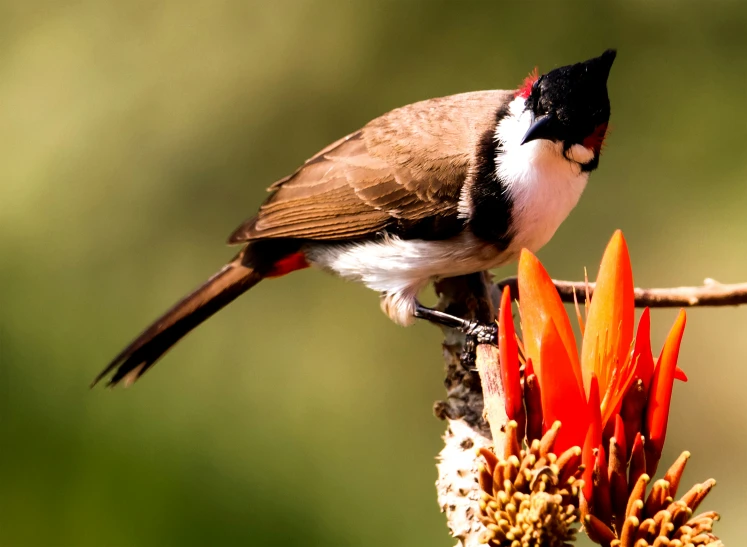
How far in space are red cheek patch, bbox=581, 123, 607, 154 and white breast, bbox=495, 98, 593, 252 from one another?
0.15ft

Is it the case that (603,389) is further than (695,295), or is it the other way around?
(695,295)

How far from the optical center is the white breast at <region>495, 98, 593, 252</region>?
2139 mm

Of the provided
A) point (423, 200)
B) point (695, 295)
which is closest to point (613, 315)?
point (695, 295)

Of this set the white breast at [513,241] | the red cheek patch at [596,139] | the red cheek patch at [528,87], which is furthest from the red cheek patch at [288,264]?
the red cheek patch at [596,139]

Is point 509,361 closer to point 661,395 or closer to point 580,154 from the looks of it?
point 661,395

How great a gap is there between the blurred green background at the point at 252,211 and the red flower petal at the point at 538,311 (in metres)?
2.06

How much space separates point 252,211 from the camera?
12.8 ft

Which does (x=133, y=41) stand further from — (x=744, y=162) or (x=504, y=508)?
(x=504, y=508)

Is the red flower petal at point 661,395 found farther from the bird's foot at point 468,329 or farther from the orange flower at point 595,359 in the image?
the bird's foot at point 468,329

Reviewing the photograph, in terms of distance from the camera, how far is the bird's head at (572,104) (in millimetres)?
1763

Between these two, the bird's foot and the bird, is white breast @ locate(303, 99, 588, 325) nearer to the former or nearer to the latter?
the bird

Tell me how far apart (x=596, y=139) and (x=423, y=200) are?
50 cm

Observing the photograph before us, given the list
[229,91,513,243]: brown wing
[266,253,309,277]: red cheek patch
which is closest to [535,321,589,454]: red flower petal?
[229,91,513,243]: brown wing

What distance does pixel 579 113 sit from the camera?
1.87 meters
